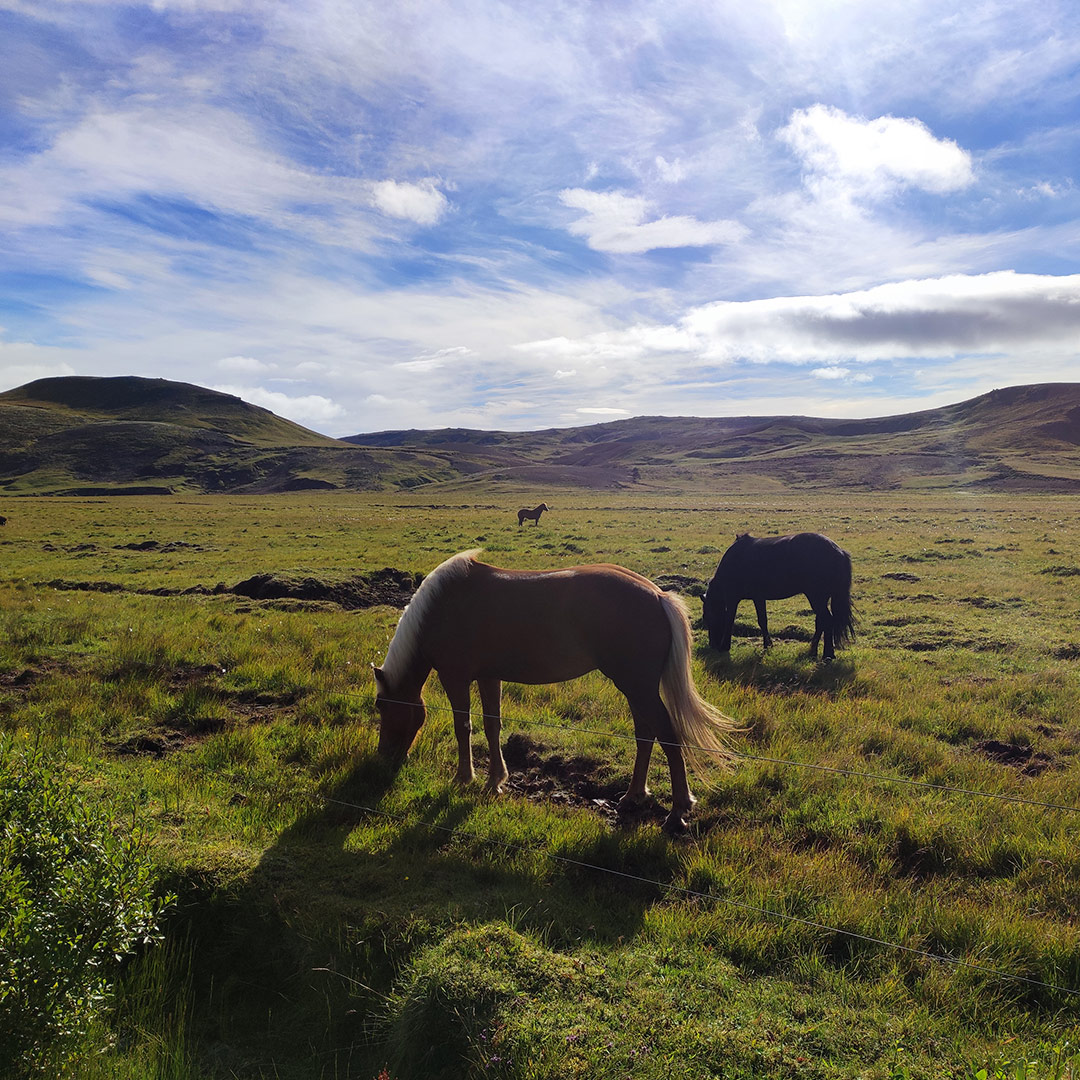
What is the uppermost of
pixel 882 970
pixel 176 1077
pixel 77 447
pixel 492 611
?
pixel 77 447

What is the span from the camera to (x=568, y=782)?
6.90 meters

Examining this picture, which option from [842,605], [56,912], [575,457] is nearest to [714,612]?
[842,605]

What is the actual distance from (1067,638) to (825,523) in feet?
81.9

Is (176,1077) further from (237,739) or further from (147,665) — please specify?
(147,665)

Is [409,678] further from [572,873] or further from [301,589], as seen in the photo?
[301,589]

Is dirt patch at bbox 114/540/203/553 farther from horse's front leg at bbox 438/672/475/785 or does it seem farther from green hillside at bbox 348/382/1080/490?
green hillside at bbox 348/382/1080/490

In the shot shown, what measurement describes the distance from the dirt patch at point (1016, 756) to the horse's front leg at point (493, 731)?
5.69 meters

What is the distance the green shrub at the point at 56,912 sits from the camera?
10.8ft

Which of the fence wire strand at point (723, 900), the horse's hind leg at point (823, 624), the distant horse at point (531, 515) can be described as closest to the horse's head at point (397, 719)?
the fence wire strand at point (723, 900)

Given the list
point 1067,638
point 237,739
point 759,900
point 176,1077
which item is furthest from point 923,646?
point 176,1077

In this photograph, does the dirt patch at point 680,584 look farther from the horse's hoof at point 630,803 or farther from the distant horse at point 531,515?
the distant horse at point 531,515

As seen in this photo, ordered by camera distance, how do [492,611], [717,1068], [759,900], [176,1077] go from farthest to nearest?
1. [492,611]
2. [759,900]
3. [176,1077]
4. [717,1068]

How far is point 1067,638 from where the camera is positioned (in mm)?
12398

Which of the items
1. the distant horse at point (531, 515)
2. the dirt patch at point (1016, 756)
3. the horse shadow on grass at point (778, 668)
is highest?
the distant horse at point (531, 515)
